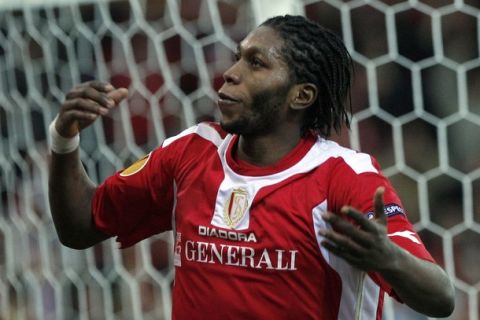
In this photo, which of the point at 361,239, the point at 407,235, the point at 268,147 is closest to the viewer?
the point at 361,239

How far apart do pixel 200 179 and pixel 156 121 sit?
3.71ft

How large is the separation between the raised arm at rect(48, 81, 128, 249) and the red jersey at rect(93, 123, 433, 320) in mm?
185

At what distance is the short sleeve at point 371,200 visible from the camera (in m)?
1.56

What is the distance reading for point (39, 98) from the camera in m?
3.13

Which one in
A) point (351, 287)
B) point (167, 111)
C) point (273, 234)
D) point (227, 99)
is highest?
point (167, 111)

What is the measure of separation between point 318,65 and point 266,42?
4.6 inches

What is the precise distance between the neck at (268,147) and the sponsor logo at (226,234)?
0.15m

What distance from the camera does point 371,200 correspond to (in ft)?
5.23

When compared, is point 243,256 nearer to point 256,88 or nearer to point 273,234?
point 273,234

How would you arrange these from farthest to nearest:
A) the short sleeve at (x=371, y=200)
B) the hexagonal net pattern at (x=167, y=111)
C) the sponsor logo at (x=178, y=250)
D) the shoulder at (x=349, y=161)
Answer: the hexagonal net pattern at (x=167, y=111)
the sponsor logo at (x=178, y=250)
the shoulder at (x=349, y=161)
the short sleeve at (x=371, y=200)

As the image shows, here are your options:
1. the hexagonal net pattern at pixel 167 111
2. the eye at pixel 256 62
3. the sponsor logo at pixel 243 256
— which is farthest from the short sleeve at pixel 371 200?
the hexagonal net pattern at pixel 167 111

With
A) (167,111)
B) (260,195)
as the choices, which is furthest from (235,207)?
(167,111)

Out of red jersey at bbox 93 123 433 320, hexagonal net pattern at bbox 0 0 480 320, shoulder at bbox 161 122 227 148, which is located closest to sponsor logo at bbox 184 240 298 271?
red jersey at bbox 93 123 433 320

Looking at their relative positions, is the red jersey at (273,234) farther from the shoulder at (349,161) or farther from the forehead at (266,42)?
the forehead at (266,42)
